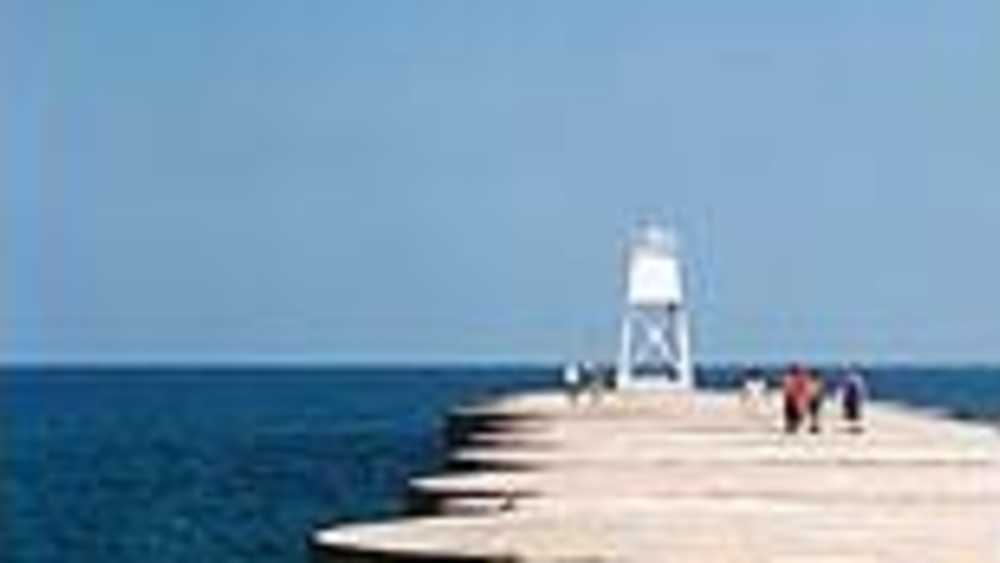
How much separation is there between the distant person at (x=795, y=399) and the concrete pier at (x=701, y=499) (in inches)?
17.4

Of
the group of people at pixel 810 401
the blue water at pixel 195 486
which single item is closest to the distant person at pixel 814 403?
the group of people at pixel 810 401

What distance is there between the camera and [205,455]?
11700 centimetres

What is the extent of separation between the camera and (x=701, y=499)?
37.9 metres

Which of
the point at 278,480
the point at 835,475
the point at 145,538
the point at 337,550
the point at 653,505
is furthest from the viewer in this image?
the point at 278,480

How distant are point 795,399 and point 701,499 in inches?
822

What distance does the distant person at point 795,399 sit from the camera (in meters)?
58.2

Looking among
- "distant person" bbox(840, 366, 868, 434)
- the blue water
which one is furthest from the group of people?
the blue water

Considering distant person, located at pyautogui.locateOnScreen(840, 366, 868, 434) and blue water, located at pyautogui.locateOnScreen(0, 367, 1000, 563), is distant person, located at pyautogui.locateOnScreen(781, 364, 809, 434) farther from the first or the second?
blue water, located at pyautogui.locateOnScreen(0, 367, 1000, 563)

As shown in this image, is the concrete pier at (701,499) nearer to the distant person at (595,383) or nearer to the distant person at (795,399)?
the distant person at (795,399)

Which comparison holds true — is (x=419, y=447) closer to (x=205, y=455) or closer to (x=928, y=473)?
(x=205, y=455)

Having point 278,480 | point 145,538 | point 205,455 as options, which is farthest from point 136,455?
point 145,538

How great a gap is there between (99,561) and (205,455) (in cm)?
5218

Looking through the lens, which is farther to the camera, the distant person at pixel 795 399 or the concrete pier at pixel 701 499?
the distant person at pixel 795 399

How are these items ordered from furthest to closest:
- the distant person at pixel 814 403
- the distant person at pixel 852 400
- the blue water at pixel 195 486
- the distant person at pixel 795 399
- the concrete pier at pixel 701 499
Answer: the blue water at pixel 195 486 → the distant person at pixel 852 400 → the distant person at pixel 814 403 → the distant person at pixel 795 399 → the concrete pier at pixel 701 499
